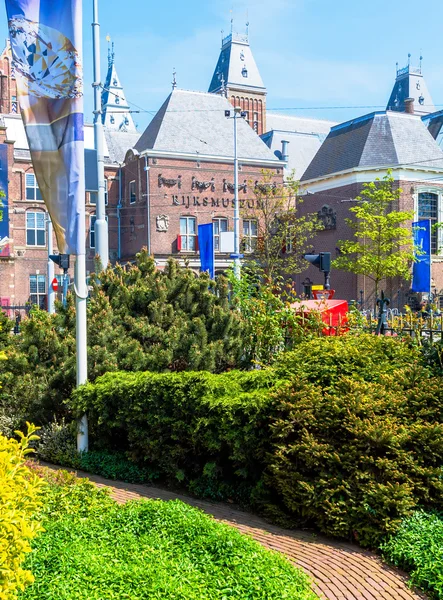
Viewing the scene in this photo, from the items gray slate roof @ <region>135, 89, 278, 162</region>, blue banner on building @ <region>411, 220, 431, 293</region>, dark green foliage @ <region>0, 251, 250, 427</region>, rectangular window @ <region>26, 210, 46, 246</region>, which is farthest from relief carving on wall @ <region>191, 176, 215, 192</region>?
dark green foliage @ <region>0, 251, 250, 427</region>

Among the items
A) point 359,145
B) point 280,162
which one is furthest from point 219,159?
point 359,145

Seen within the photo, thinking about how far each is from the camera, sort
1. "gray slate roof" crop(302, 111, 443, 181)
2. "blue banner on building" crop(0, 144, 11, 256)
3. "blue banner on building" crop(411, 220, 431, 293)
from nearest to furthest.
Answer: "blue banner on building" crop(411, 220, 431, 293) < "gray slate roof" crop(302, 111, 443, 181) < "blue banner on building" crop(0, 144, 11, 256)

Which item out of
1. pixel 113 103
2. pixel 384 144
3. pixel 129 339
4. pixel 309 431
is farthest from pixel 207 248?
pixel 113 103

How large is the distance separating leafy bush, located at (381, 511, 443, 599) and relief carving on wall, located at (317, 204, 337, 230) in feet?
123

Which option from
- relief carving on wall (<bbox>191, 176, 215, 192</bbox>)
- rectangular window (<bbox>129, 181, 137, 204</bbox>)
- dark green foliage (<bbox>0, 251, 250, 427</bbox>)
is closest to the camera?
dark green foliage (<bbox>0, 251, 250, 427</bbox>)

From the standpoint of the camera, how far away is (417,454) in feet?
18.0

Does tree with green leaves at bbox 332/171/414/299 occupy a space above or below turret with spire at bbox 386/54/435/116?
below

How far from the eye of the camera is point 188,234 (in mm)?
43750

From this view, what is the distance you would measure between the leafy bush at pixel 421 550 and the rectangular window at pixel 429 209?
1497 inches

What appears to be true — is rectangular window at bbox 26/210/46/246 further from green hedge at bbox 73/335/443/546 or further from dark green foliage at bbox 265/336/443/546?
dark green foliage at bbox 265/336/443/546

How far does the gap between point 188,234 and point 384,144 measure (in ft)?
46.3

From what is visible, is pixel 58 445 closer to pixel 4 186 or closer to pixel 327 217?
pixel 4 186

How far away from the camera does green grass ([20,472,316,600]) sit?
3764 millimetres

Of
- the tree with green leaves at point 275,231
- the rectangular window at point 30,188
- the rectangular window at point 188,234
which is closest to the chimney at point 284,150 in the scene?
the tree with green leaves at point 275,231
